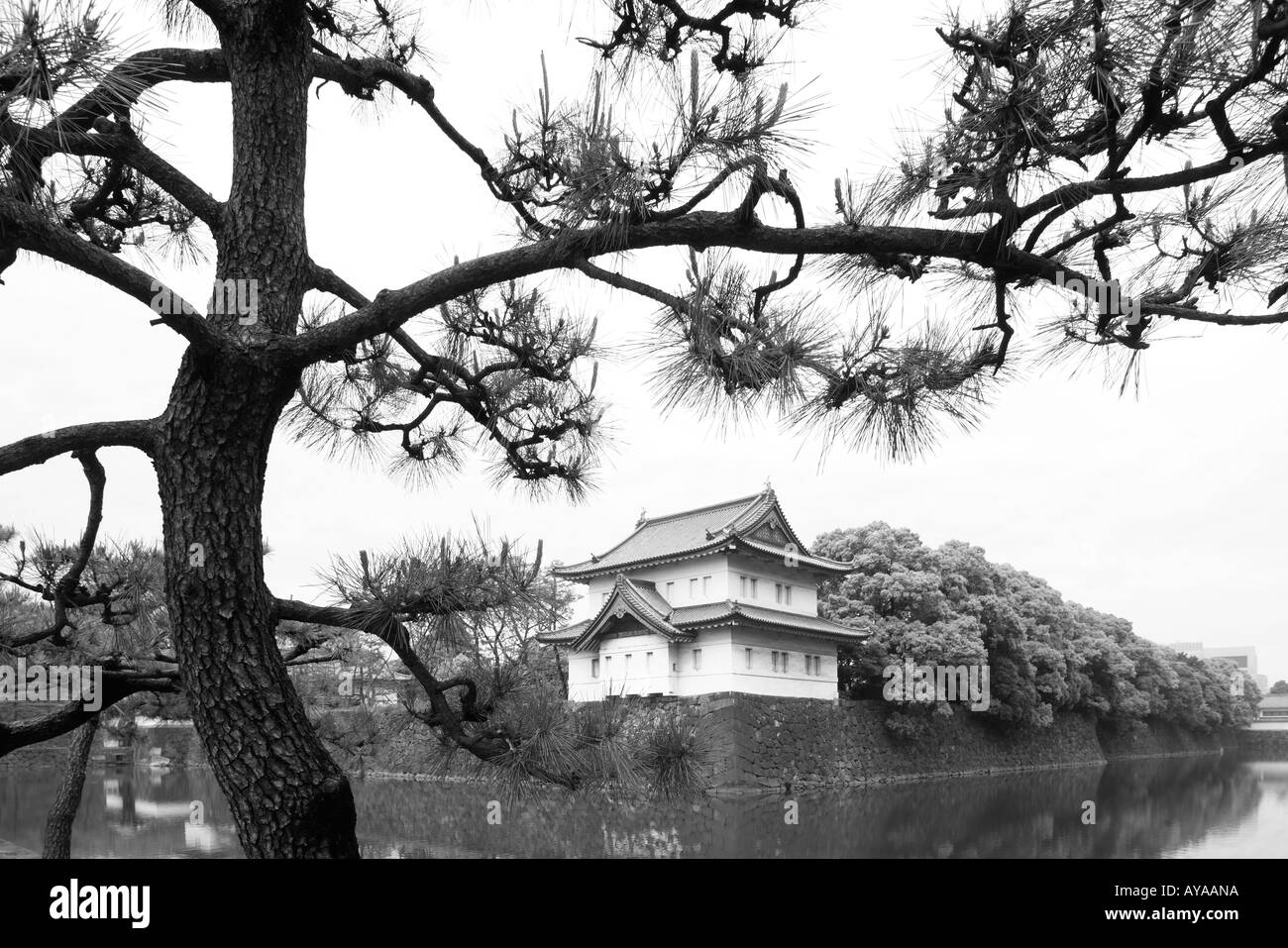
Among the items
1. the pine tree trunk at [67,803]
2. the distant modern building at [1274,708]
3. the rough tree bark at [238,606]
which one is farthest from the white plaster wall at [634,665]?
the distant modern building at [1274,708]

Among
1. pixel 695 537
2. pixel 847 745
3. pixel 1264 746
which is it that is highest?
pixel 695 537

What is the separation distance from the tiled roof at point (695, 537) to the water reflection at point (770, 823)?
3.55m

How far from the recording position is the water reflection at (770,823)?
32.4ft

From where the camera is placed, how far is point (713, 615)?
13883mm

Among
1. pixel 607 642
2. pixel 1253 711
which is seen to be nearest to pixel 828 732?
pixel 607 642

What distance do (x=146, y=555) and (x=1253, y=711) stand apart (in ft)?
95.8

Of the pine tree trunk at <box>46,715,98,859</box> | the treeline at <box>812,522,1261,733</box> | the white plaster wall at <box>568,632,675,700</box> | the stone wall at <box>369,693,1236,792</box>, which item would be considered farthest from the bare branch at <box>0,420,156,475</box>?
the treeline at <box>812,522,1261,733</box>

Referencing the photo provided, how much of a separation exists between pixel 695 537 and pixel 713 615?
6.93ft

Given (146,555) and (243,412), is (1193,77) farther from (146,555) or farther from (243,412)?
(146,555)

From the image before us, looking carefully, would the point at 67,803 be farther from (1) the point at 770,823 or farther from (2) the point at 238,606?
(1) the point at 770,823

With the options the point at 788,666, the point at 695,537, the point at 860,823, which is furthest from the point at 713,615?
the point at 860,823

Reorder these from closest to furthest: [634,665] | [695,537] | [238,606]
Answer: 1. [238,606]
2. [634,665]
3. [695,537]

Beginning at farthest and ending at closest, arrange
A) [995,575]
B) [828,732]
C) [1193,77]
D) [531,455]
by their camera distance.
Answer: [995,575] → [828,732] → [531,455] → [1193,77]
